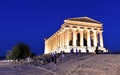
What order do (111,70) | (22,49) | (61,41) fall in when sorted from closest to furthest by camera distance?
1. (111,70)
2. (22,49)
3. (61,41)

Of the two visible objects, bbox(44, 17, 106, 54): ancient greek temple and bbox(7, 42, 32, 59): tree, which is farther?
bbox(44, 17, 106, 54): ancient greek temple

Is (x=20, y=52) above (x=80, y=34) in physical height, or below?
below

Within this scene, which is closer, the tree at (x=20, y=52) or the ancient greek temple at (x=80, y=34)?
the tree at (x=20, y=52)

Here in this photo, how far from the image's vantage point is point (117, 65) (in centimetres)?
1892

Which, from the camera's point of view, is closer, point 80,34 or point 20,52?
point 20,52

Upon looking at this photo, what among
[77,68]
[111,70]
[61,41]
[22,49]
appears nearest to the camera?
[111,70]

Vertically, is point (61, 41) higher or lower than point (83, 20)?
lower

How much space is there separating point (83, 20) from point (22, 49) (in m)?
22.8

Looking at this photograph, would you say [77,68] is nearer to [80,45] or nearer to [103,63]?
[103,63]

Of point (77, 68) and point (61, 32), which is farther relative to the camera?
point (61, 32)

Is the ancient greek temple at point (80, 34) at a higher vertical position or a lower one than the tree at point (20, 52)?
higher

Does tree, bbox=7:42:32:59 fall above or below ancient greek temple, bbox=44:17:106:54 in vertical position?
below

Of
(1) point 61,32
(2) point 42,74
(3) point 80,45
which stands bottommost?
(2) point 42,74

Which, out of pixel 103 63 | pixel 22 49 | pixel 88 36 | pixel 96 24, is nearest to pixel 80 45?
pixel 88 36
